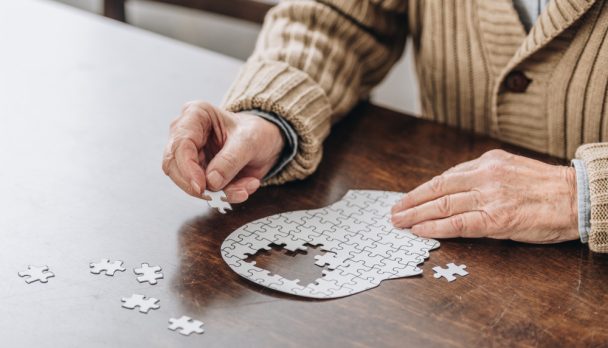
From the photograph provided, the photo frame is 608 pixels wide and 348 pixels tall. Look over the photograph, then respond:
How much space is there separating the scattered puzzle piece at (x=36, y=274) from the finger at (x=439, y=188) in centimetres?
59

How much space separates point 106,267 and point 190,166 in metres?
0.25

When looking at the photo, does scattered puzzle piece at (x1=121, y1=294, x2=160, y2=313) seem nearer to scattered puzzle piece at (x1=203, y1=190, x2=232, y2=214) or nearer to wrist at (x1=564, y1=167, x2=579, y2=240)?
scattered puzzle piece at (x1=203, y1=190, x2=232, y2=214)

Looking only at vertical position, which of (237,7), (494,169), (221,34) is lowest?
(221,34)

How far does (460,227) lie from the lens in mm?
1307

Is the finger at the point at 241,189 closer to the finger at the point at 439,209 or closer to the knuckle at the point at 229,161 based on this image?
the knuckle at the point at 229,161

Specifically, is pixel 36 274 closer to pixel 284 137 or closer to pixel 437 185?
pixel 284 137

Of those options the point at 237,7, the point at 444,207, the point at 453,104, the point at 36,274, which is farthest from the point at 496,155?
the point at 237,7

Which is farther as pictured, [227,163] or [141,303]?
[227,163]

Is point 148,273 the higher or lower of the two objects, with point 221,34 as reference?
higher

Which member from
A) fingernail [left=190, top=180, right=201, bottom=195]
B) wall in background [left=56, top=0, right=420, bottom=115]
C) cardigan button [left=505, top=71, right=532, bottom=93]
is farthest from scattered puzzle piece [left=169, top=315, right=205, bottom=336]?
wall in background [left=56, top=0, right=420, bottom=115]

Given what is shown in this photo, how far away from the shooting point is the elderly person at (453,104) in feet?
4.31

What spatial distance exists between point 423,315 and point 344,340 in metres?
0.13

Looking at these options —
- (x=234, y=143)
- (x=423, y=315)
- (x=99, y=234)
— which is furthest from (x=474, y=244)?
(x=99, y=234)

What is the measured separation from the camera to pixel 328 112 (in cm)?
166
